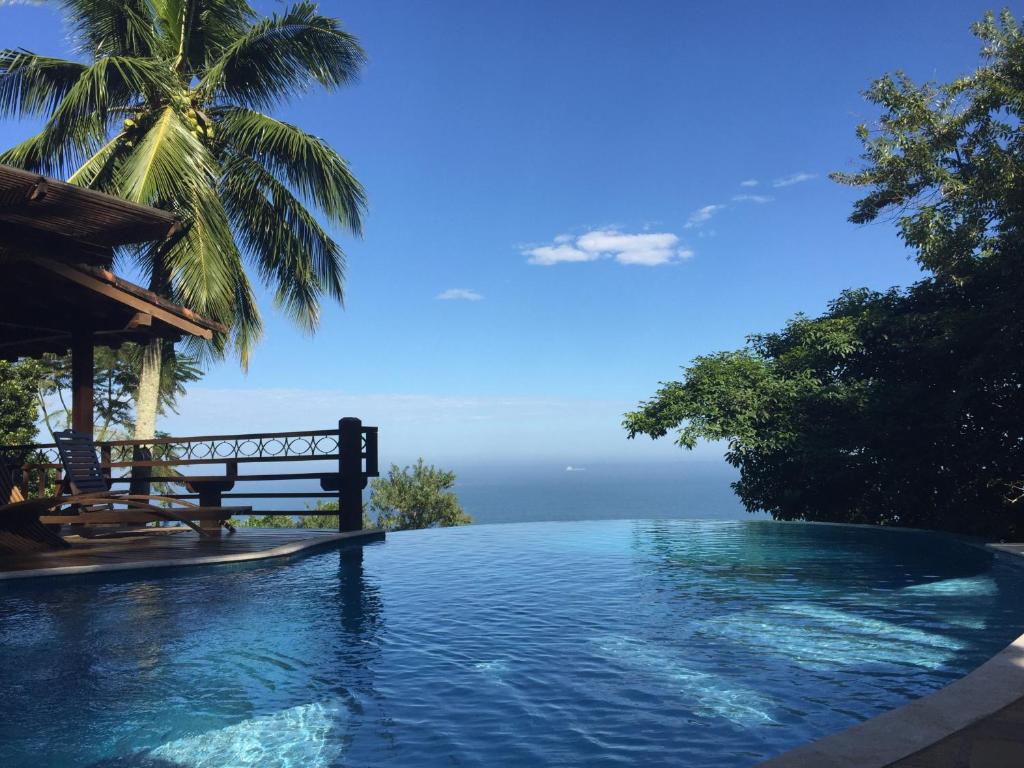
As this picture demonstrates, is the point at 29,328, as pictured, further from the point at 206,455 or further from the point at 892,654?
the point at 892,654

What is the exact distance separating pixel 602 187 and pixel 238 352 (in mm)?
36932

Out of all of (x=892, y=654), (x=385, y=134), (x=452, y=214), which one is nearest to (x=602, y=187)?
(x=452, y=214)

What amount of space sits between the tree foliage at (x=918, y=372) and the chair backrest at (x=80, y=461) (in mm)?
10083

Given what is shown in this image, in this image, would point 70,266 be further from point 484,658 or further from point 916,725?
point 916,725

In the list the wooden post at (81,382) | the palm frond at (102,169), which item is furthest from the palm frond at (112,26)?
the wooden post at (81,382)

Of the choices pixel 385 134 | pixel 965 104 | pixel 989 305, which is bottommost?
pixel 989 305

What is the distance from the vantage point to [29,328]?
461 inches

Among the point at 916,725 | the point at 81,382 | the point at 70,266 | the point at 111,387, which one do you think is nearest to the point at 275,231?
the point at 81,382

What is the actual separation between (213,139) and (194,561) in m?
11.6

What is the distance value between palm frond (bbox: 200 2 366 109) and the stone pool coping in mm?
16683

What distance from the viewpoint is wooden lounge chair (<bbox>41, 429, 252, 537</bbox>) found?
9242 millimetres

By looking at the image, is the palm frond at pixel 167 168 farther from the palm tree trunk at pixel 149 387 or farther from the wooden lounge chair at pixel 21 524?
the wooden lounge chair at pixel 21 524

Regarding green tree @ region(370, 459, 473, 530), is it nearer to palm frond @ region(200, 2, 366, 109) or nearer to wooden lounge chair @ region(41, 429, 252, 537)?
palm frond @ region(200, 2, 366, 109)

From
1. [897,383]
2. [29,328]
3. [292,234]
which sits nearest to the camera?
[29,328]
